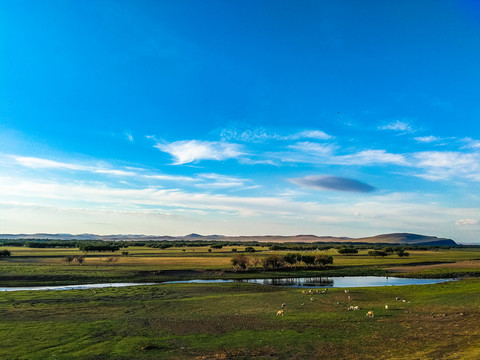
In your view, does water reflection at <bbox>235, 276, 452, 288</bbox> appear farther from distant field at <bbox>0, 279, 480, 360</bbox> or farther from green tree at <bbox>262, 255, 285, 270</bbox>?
distant field at <bbox>0, 279, 480, 360</bbox>

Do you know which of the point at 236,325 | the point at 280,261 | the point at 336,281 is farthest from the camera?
the point at 280,261

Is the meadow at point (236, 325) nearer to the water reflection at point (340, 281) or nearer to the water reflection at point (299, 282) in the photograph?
the water reflection at point (299, 282)

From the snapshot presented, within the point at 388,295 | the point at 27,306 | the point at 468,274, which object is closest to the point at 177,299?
the point at 27,306

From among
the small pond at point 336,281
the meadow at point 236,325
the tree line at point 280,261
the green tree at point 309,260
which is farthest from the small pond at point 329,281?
the green tree at point 309,260

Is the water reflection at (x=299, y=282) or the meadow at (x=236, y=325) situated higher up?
the meadow at (x=236, y=325)

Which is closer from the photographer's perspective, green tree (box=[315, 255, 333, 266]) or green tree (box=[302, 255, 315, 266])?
green tree (box=[315, 255, 333, 266])

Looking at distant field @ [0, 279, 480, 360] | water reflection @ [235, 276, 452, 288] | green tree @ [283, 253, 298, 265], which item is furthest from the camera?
green tree @ [283, 253, 298, 265]

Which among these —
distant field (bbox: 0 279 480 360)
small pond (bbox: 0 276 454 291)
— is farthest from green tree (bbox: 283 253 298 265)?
distant field (bbox: 0 279 480 360)

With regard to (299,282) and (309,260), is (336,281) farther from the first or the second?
(309,260)

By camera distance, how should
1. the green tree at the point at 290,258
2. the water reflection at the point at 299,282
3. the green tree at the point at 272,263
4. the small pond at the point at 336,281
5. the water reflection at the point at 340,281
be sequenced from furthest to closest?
the green tree at the point at 290,258
the green tree at the point at 272,263
the water reflection at the point at 340,281
the small pond at the point at 336,281
the water reflection at the point at 299,282

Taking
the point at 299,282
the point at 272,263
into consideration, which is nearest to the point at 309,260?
the point at 272,263

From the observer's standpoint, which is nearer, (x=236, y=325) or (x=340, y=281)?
(x=236, y=325)

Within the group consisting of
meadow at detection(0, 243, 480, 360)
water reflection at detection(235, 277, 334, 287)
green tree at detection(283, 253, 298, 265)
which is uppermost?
green tree at detection(283, 253, 298, 265)
